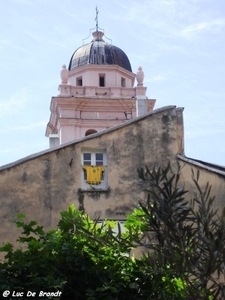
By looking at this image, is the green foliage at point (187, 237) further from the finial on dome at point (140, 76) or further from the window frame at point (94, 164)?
the finial on dome at point (140, 76)

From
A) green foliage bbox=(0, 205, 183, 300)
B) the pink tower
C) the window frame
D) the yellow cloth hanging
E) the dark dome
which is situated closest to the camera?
green foliage bbox=(0, 205, 183, 300)

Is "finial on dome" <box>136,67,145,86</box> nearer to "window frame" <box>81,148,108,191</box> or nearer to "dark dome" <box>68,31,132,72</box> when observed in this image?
"dark dome" <box>68,31,132,72</box>

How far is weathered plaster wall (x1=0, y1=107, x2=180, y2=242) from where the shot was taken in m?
21.7

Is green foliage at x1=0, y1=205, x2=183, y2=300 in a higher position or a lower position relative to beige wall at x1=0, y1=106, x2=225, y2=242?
lower

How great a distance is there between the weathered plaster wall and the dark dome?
1124 inches

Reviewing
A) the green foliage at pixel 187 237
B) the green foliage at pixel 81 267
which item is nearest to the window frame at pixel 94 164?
the green foliage at pixel 81 267

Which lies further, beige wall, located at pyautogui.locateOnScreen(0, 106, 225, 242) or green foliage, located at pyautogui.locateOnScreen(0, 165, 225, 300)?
beige wall, located at pyautogui.locateOnScreen(0, 106, 225, 242)

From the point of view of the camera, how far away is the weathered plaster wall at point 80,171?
2172 centimetres

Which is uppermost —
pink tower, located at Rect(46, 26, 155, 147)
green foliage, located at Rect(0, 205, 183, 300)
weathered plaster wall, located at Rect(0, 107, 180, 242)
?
pink tower, located at Rect(46, 26, 155, 147)

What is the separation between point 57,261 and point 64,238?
1.79 feet

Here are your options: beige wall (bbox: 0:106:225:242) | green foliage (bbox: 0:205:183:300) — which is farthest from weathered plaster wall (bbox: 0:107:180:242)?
green foliage (bbox: 0:205:183:300)

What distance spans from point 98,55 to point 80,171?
98.2ft

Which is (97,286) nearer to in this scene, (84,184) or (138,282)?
(138,282)

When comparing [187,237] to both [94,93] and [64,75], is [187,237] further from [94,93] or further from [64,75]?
[64,75]
